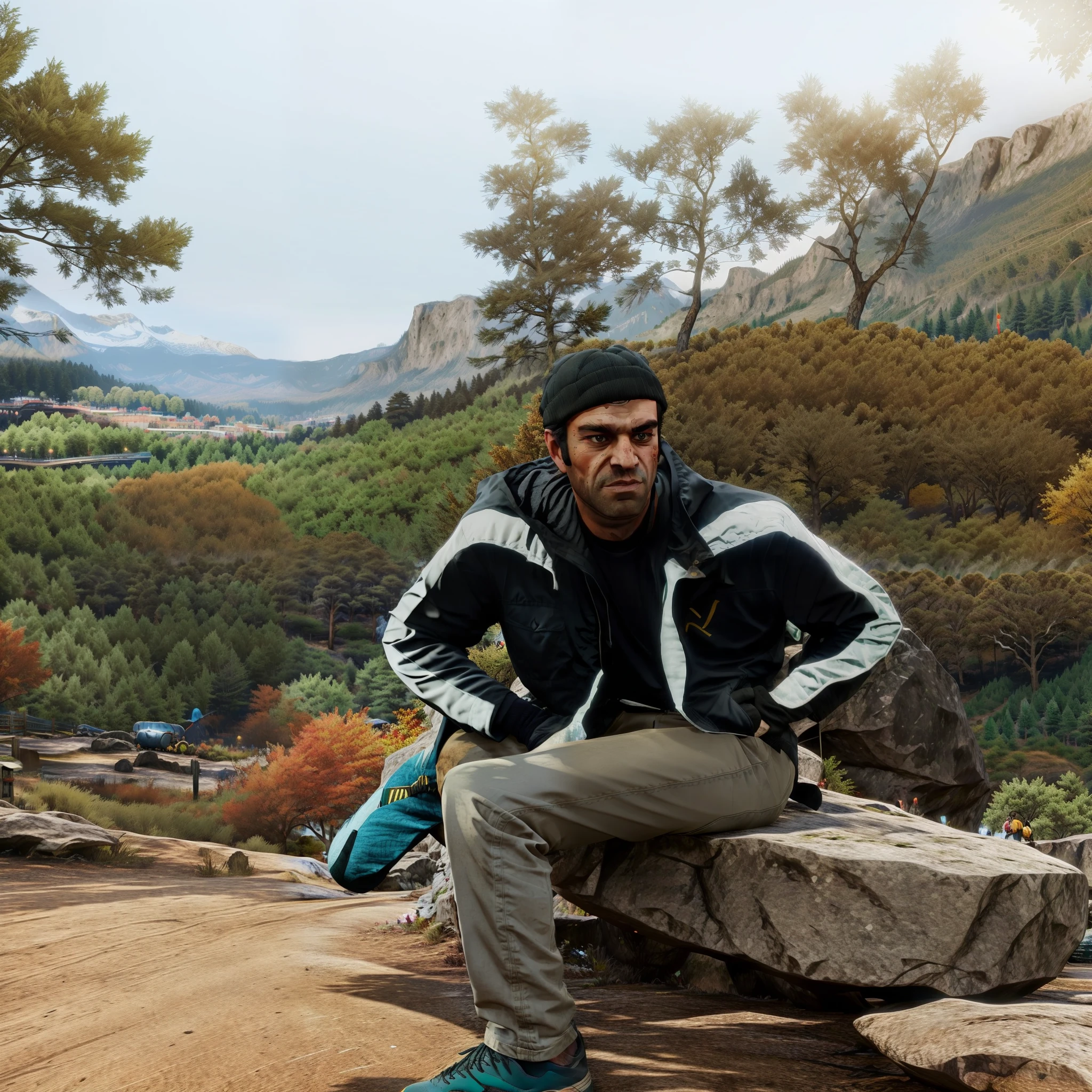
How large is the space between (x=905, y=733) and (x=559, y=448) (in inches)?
247

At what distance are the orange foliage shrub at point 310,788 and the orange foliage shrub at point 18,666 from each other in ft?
16.5

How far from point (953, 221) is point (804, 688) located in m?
21.7

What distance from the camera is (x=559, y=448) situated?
2.45 metres

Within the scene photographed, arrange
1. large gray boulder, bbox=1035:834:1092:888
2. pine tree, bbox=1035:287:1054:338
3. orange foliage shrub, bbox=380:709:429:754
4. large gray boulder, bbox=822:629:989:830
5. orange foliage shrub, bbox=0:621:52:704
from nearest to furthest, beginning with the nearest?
1. large gray boulder, bbox=822:629:989:830
2. large gray boulder, bbox=1035:834:1092:888
3. orange foliage shrub, bbox=380:709:429:754
4. orange foliage shrub, bbox=0:621:52:704
5. pine tree, bbox=1035:287:1054:338

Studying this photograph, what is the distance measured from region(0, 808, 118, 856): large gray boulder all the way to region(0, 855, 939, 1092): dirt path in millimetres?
3206

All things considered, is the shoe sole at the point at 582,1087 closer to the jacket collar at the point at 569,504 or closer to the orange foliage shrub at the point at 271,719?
the jacket collar at the point at 569,504

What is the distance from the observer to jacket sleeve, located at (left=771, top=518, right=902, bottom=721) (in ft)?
7.68

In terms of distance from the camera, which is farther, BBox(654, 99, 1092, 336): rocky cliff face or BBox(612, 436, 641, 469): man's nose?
BBox(654, 99, 1092, 336): rocky cliff face

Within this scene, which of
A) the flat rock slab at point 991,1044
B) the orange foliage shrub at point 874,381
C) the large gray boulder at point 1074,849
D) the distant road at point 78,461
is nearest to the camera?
the flat rock slab at point 991,1044

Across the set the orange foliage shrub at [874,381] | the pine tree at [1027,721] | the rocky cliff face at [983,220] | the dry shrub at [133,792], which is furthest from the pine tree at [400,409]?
the pine tree at [1027,721]

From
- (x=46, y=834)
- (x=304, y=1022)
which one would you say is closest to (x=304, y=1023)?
(x=304, y=1022)

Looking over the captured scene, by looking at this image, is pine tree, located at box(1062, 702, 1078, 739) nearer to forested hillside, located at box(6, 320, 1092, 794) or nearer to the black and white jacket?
forested hillside, located at box(6, 320, 1092, 794)

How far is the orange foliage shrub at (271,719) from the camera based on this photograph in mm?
17125

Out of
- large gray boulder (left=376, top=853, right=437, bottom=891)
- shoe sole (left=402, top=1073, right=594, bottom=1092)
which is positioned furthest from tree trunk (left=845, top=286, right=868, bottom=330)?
shoe sole (left=402, top=1073, right=594, bottom=1092)
